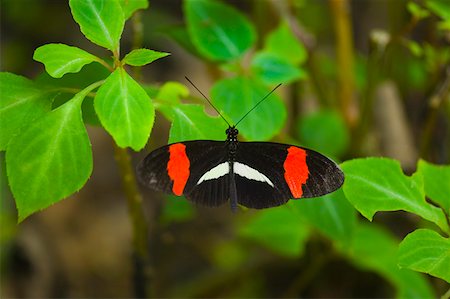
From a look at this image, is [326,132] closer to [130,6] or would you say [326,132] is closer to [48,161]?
[130,6]

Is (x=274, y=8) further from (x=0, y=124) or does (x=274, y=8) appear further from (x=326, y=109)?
(x=0, y=124)

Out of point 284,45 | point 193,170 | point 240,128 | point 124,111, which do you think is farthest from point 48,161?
point 284,45

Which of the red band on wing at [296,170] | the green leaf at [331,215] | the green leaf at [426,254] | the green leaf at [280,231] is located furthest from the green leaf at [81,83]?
the green leaf at [280,231]

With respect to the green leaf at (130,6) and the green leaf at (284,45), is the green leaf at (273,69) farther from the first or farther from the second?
the green leaf at (130,6)

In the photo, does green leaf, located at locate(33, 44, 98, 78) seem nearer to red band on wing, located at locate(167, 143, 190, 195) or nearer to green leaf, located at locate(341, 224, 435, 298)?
red band on wing, located at locate(167, 143, 190, 195)

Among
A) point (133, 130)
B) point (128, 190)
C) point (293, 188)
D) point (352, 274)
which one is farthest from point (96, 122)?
point (352, 274)
